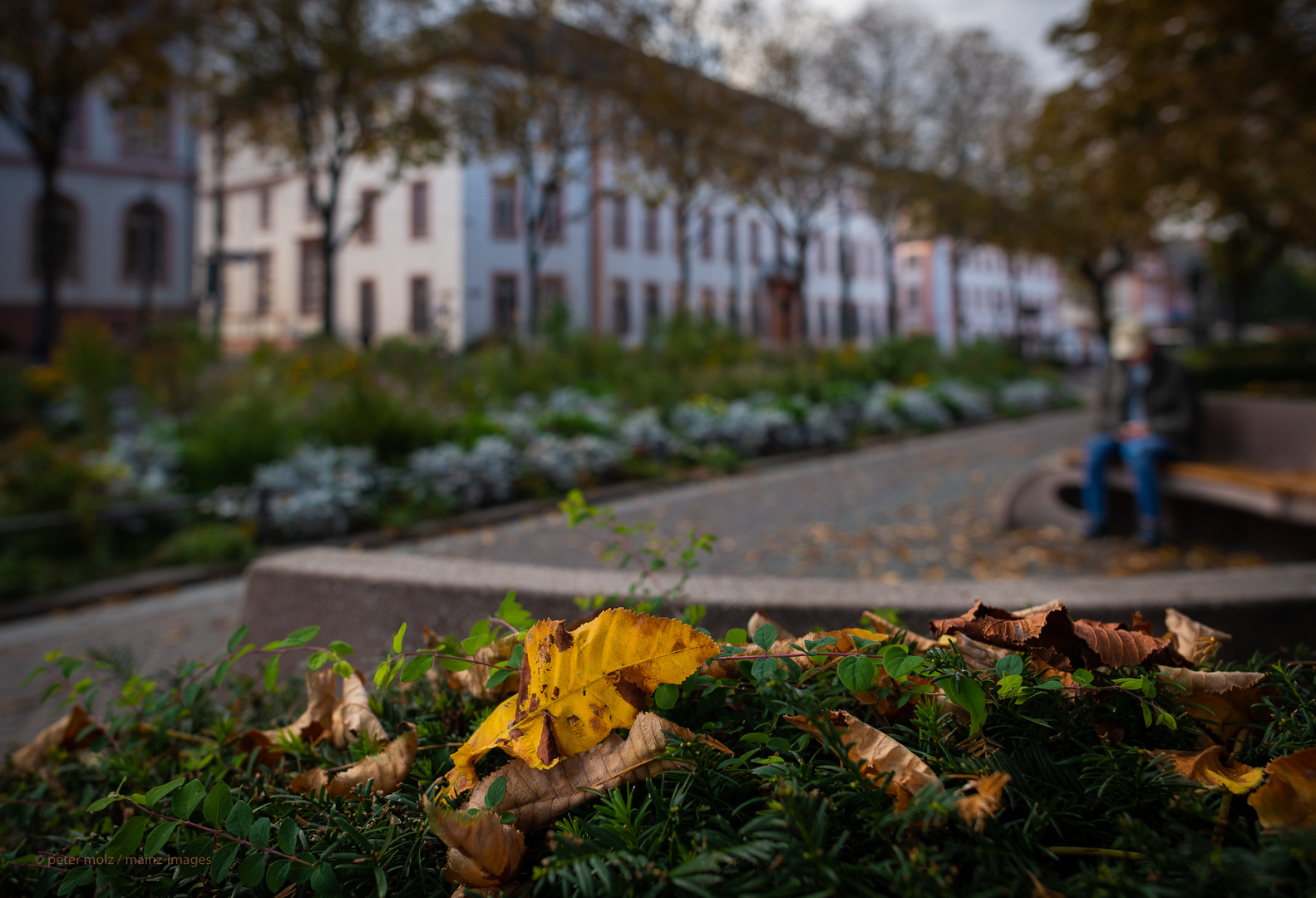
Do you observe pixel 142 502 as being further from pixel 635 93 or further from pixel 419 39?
pixel 635 93

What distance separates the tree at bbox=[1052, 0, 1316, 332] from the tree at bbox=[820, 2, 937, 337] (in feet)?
41.8

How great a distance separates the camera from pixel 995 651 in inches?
39.9

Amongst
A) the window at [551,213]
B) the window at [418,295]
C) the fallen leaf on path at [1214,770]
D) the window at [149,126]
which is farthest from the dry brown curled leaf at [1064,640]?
the window at [418,295]

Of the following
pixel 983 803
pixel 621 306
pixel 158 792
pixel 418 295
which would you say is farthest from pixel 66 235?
pixel 983 803

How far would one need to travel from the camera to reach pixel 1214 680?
99 centimetres

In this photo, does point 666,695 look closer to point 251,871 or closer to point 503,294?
point 251,871

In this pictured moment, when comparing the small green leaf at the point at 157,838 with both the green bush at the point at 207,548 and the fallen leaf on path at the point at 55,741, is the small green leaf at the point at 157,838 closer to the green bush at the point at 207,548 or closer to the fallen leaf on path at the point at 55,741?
the fallen leaf on path at the point at 55,741

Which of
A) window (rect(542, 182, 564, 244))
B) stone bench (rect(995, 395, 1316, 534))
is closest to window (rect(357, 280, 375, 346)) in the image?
window (rect(542, 182, 564, 244))

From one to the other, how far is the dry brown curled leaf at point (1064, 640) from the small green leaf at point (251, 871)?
0.82m

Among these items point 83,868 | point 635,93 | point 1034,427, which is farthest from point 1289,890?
point 635,93

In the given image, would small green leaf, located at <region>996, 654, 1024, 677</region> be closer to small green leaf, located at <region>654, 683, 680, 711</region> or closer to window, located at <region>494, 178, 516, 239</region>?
small green leaf, located at <region>654, 683, 680, 711</region>

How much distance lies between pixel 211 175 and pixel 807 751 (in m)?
43.0

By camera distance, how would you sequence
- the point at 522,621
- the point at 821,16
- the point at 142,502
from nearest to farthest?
Result: the point at 522,621 → the point at 142,502 → the point at 821,16

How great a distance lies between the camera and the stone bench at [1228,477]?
4.84 meters
